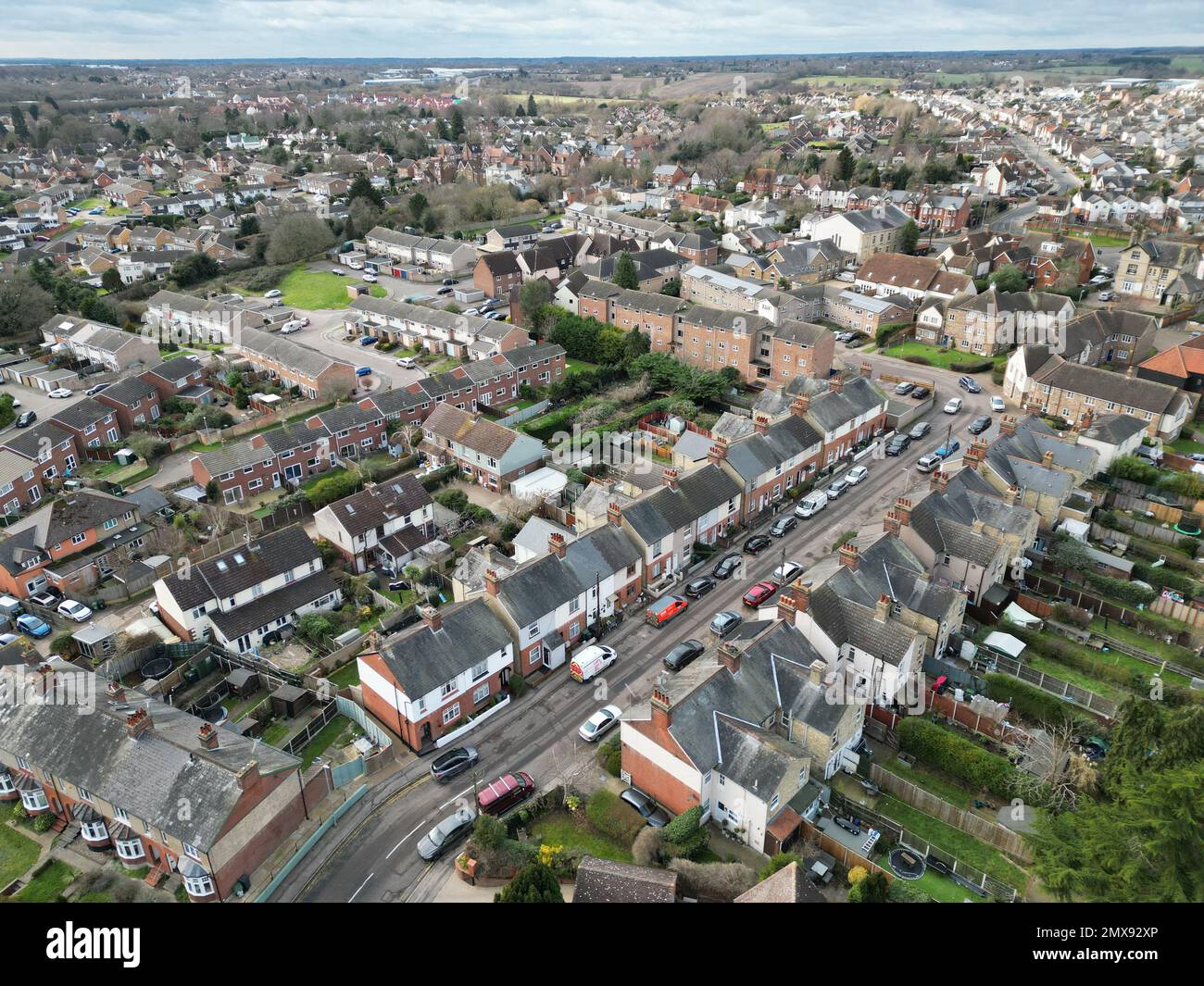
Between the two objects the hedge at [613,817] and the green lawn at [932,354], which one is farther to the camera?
the green lawn at [932,354]

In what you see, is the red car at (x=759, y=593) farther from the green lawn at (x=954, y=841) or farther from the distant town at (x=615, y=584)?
the green lawn at (x=954, y=841)

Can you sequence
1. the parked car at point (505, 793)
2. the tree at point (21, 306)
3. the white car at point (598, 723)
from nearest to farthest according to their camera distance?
A: the parked car at point (505, 793), the white car at point (598, 723), the tree at point (21, 306)

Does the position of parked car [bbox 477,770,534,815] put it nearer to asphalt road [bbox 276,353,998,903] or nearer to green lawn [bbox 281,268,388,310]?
asphalt road [bbox 276,353,998,903]

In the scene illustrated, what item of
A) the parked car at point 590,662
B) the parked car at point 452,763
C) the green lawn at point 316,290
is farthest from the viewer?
the green lawn at point 316,290

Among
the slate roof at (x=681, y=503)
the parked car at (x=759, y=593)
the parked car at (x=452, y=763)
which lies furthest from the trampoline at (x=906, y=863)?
the slate roof at (x=681, y=503)

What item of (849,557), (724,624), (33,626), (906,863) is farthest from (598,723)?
(33,626)

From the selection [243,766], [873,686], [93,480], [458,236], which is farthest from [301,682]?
[458,236]

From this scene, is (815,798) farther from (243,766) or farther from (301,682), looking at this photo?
(301,682)

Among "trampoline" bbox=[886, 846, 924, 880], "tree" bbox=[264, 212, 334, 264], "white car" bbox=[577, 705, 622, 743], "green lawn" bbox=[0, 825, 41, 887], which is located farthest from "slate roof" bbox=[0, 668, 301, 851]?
"tree" bbox=[264, 212, 334, 264]
